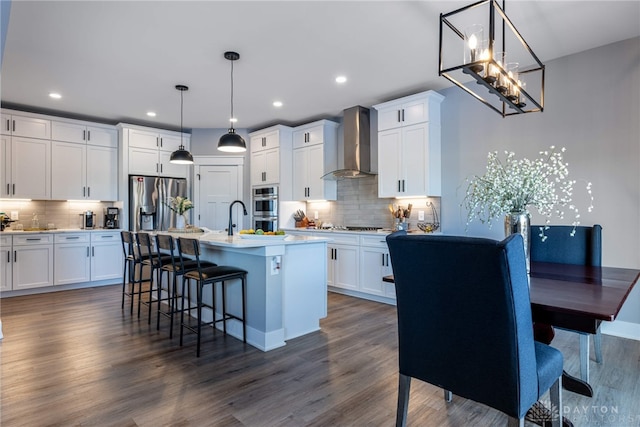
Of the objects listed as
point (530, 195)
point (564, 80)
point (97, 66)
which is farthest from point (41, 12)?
point (564, 80)

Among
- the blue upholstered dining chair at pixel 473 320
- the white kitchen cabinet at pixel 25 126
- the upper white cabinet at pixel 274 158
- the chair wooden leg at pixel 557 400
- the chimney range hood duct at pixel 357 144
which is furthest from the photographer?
the upper white cabinet at pixel 274 158

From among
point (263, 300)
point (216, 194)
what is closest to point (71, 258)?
point (216, 194)

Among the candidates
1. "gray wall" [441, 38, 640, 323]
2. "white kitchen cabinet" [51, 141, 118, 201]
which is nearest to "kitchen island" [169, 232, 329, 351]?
Answer: "gray wall" [441, 38, 640, 323]

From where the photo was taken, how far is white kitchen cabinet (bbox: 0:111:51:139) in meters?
5.02

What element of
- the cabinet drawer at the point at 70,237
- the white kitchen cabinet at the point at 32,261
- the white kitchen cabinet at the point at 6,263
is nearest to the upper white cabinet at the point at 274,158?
the cabinet drawer at the point at 70,237

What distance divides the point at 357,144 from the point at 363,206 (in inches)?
38.1

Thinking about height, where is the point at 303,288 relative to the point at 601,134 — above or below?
below

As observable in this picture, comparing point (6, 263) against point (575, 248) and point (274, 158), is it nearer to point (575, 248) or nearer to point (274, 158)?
point (274, 158)

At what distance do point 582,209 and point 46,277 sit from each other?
264 inches

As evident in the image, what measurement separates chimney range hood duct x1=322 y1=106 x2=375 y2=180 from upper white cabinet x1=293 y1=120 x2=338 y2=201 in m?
0.50

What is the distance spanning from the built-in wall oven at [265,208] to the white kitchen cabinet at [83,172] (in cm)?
233

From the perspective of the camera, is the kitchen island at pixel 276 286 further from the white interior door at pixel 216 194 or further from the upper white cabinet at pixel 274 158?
the white interior door at pixel 216 194

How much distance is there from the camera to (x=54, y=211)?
5.70 m

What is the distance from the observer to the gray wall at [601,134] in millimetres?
3322
